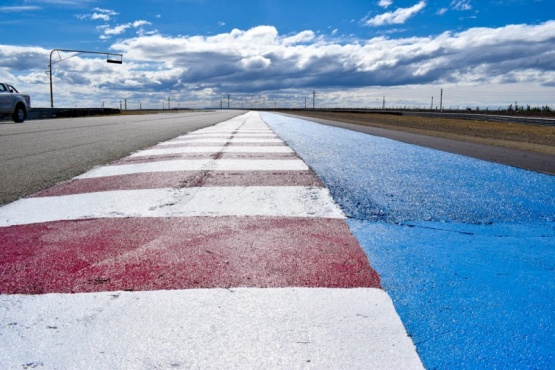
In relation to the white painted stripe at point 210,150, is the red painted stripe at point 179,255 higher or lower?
lower

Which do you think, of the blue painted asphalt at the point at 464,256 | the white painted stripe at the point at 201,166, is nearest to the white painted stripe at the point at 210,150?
the white painted stripe at the point at 201,166

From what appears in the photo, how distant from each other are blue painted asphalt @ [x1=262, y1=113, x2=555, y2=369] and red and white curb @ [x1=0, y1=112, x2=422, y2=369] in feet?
0.48

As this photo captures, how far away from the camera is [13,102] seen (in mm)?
22672

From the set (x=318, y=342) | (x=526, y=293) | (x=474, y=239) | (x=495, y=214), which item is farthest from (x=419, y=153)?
(x=318, y=342)

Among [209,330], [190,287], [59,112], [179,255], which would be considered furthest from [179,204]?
[59,112]

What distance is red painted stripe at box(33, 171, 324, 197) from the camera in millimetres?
4875

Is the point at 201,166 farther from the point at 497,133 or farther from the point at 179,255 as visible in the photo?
the point at 497,133

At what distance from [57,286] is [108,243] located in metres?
0.67

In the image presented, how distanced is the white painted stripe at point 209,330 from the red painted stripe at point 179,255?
5.3 inches

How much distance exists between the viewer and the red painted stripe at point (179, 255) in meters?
2.34

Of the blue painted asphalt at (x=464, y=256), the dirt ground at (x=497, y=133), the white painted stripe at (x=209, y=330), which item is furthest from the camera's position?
the dirt ground at (x=497, y=133)

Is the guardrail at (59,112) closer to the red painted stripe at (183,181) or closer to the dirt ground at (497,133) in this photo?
the dirt ground at (497,133)

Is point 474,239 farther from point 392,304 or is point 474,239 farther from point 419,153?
point 419,153

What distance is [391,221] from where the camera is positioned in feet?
11.7
